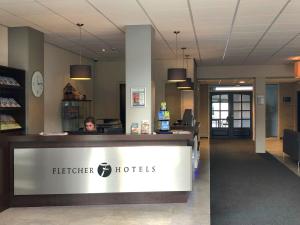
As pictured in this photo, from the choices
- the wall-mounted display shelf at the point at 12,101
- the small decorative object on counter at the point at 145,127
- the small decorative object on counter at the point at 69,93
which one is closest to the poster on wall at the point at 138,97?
the small decorative object on counter at the point at 145,127

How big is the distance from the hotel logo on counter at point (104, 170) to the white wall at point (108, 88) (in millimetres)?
6008

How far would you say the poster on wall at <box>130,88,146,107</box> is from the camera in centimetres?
674

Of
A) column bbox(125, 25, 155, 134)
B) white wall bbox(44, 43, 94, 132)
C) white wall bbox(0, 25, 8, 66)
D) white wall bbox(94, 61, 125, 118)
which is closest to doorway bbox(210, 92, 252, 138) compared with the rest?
white wall bbox(94, 61, 125, 118)

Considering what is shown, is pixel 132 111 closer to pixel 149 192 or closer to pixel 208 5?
pixel 149 192

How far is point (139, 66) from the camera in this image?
6.73 metres

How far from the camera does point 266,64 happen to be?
12.5m

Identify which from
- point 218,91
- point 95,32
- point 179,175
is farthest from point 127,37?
point 218,91

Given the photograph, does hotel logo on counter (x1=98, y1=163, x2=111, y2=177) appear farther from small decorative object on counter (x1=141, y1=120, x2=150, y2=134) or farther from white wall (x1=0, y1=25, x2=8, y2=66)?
white wall (x1=0, y1=25, x2=8, y2=66)

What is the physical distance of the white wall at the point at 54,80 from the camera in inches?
336

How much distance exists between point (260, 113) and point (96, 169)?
327 inches

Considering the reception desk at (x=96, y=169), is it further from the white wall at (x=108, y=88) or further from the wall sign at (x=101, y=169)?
the white wall at (x=108, y=88)

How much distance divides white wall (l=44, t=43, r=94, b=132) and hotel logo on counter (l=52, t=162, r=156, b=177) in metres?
2.99

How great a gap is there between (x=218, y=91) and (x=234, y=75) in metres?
5.61

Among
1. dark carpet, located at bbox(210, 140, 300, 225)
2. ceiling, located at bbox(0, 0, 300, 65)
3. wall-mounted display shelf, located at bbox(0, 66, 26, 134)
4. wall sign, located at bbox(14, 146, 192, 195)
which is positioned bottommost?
dark carpet, located at bbox(210, 140, 300, 225)
